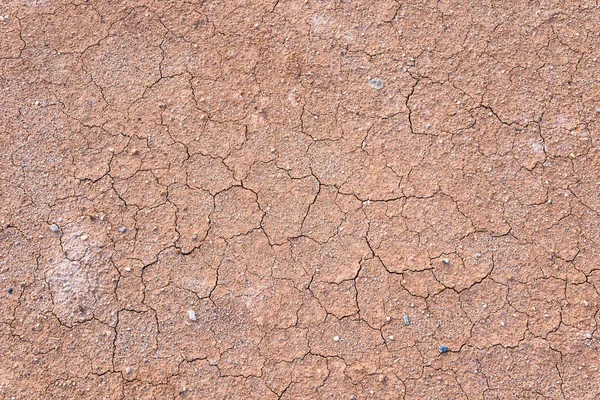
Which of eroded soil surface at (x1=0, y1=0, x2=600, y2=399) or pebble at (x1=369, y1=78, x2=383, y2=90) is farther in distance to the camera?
pebble at (x1=369, y1=78, x2=383, y2=90)

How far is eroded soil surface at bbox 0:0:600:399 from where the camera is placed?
371 cm

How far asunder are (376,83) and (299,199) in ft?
3.52

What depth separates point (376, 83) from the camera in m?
4.16

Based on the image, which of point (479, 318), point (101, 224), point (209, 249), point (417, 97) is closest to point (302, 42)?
point (417, 97)

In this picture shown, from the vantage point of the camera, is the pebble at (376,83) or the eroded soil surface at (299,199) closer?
the eroded soil surface at (299,199)

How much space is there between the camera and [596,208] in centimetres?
387

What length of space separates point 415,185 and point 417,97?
686mm

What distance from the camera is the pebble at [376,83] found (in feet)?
13.6

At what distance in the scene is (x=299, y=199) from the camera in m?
3.95

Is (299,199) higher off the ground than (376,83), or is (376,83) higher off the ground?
(376,83)

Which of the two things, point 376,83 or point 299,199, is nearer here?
point 299,199

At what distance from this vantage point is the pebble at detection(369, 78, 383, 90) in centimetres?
415

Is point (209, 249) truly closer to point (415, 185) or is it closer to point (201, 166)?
point (201, 166)

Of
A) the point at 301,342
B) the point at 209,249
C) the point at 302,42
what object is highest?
the point at 302,42
